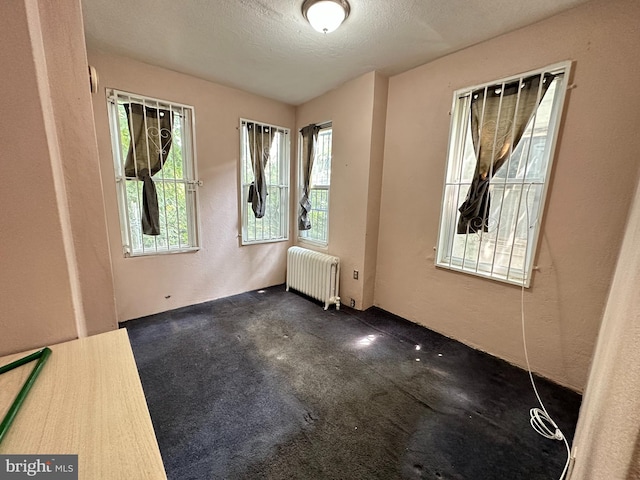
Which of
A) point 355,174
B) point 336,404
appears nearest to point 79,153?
point 336,404

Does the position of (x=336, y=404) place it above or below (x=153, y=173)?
below

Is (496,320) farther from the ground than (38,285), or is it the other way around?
(38,285)

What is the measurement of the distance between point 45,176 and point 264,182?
104 inches

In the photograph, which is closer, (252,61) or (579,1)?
(579,1)

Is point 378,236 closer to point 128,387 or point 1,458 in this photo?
Result: point 128,387

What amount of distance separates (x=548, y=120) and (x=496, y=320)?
61.9 inches

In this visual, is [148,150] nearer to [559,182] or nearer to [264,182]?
[264,182]

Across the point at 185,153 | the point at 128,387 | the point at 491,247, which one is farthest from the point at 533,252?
the point at 185,153

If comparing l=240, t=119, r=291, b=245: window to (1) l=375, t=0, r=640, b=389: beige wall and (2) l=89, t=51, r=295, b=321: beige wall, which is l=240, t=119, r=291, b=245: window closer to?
(2) l=89, t=51, r=295, b=321: beige wall

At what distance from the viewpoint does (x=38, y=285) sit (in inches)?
31.7

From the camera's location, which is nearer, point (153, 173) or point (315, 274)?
point (153, 173)

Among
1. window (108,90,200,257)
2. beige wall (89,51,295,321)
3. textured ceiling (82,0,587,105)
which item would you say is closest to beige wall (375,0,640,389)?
textured ceiling (82,0,587,105)

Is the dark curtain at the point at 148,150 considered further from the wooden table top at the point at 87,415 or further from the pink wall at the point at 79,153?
the wooden table top at the point at 87,415

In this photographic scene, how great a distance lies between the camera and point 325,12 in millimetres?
1644
